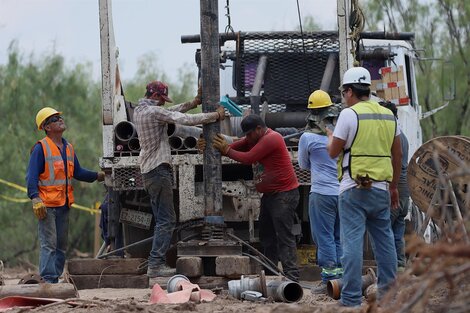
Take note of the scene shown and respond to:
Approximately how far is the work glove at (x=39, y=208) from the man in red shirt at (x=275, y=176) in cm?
179

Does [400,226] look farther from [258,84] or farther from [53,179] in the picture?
[53,179]

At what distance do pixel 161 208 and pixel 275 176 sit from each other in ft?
3.98

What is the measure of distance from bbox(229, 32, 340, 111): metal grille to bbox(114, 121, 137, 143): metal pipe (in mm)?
2145

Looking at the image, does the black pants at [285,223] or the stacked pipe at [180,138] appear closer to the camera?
the black pants at [285,223]

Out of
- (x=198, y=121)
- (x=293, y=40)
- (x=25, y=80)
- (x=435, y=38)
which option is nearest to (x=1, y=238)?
(x=25, y=80)

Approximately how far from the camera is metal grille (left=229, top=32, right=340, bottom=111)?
14188mm

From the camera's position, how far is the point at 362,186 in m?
8.70

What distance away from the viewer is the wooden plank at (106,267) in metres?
12.6

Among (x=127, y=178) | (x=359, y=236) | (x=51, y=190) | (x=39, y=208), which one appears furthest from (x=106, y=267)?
(x=359, y=236)

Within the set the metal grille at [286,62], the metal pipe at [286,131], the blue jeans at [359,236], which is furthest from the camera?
the metal grille at [286,62]

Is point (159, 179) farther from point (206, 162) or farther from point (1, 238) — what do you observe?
point (1, 238)

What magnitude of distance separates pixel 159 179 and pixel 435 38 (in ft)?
65.7

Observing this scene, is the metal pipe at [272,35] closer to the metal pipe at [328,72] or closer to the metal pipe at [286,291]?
the metal pipe at [328,72]

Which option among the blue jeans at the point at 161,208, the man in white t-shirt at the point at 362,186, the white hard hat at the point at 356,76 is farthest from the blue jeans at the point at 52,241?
the white hard hat at the point at 356,76
